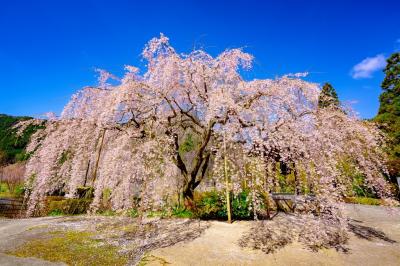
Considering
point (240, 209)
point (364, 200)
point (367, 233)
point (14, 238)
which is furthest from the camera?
point (364, 200)

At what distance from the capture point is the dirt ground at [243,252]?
4965 millimetres

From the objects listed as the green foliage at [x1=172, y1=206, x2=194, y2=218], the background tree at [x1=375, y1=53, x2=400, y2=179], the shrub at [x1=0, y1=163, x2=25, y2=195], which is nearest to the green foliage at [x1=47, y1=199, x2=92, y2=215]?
the green foliage at [x1=172, y1=206, x2=194, y2=218]

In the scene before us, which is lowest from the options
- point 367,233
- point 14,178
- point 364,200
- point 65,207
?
point 367,233

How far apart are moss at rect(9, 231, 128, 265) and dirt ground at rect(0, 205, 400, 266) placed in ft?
0.97

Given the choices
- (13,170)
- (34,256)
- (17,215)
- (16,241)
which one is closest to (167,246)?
(34,256)

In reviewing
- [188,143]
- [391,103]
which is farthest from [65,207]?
[391,103]

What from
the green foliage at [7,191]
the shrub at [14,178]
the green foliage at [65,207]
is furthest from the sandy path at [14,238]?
the shrub at [14,178]

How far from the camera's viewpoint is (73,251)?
216 inches

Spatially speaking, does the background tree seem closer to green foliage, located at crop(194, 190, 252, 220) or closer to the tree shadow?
the tree shadow

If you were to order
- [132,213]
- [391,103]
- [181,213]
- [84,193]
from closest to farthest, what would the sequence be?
[181,213] < [132,213] < [84,193] < [391,103]

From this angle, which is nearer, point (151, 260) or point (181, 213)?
point (151, 260)

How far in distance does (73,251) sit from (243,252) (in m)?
3.51

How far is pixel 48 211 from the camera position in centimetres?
1042

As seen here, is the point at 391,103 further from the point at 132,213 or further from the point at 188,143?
the point at 132,213
